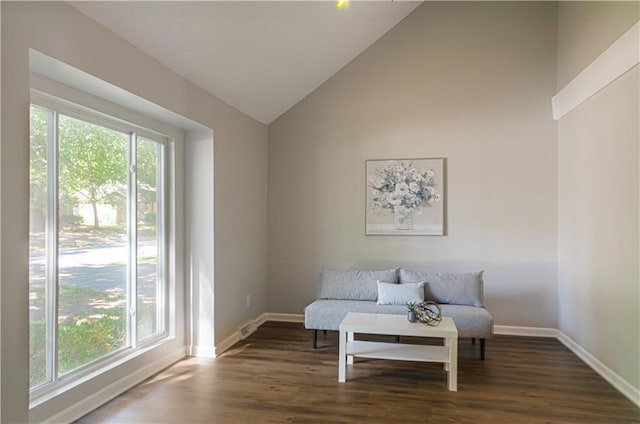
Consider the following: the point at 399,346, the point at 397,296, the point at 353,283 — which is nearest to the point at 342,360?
the point at 399,346

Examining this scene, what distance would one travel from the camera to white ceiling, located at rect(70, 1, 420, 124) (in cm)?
258

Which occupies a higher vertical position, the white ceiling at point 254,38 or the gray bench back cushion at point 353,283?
the white ceiling at point 254,38

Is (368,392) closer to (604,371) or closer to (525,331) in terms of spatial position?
(604,371)

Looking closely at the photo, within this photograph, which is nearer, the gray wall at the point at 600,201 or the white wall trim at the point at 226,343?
the gray wall at the point at 600,201

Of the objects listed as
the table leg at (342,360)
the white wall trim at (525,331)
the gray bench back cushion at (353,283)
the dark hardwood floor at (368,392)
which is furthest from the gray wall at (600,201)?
the table leg at (342,360)

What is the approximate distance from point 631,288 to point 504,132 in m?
2.14

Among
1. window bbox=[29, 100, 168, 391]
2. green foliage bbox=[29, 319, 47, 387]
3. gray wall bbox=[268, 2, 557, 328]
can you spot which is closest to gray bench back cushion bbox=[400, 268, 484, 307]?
gray wall bbox=[268, 2, 557, 328]

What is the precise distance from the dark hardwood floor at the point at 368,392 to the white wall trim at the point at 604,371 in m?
0.05

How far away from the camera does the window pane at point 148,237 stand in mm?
3273

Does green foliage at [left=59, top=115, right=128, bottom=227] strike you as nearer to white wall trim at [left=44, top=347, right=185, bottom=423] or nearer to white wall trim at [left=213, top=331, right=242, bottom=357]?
white wall trim at [left=44, top=347, right=185, bottom=423]

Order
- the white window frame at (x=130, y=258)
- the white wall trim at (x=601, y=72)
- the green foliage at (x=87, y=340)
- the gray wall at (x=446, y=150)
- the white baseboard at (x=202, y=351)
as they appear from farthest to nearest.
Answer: the gray wall at (x=446, y=150)
the white baseboard at (x=202, y=351)
the white wall trim at (x=601, y=72)
the green foliage at (x=87, y=340)
the white window frame at (x=130, y=258)

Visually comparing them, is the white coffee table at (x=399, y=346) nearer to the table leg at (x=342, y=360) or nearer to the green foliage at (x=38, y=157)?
the table leg at (x=342, y=360)

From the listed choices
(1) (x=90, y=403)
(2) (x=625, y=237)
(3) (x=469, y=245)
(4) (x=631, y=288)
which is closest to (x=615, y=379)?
(4) (x=631, y=288)

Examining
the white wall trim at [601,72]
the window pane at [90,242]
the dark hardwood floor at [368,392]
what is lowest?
the dark hardwood floor at [368,392]
